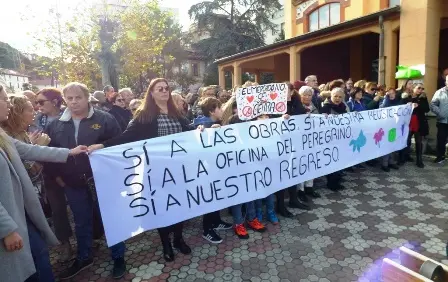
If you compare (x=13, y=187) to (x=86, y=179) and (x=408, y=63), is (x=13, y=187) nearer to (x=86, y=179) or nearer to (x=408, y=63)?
(x=86, y=179)

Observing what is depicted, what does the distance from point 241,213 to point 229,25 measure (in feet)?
95.6

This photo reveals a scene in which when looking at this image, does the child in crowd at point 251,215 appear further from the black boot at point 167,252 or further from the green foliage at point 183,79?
the green foliage at point 183,79

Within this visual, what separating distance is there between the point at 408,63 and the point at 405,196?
5.62 m

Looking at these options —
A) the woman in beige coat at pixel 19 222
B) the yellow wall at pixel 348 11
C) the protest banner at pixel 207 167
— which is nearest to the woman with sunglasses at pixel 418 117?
the protest banner at pixel 207 167

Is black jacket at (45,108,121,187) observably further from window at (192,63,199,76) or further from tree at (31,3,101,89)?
window at (192,63,199,76)

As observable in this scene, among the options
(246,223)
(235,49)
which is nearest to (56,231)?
(246,223)

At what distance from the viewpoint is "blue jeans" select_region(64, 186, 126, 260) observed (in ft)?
9.41

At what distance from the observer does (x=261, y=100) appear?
3.78 m

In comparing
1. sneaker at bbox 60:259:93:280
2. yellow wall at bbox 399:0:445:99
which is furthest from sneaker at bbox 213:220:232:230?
yellow wall at bbox 399:0:445:99

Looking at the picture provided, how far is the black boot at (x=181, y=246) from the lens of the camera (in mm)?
3221

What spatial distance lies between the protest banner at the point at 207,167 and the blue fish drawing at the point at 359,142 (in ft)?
0.63

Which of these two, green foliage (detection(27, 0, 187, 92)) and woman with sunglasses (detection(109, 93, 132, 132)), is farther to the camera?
green foliage (detection(27, 0, 187, 92))

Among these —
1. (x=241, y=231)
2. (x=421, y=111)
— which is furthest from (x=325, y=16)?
(x=241, y=231)

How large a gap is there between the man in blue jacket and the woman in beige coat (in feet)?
1.43
